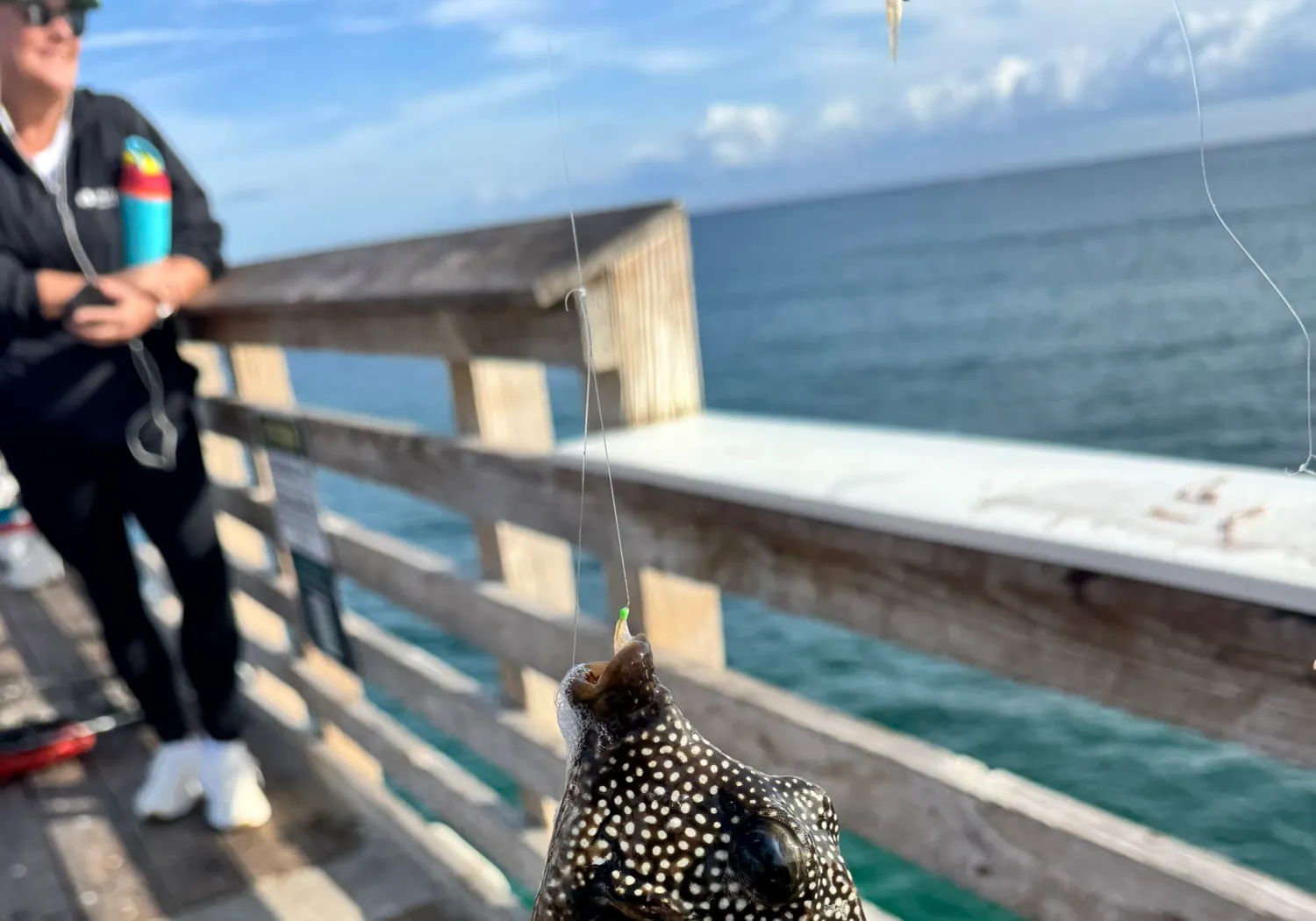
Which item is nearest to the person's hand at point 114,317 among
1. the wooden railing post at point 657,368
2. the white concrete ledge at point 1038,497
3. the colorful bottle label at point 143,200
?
the colorful bottle label at point 143,200

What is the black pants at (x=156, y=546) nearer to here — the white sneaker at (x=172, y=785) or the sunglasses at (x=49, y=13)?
the white sneaker at (x=172, y=785)

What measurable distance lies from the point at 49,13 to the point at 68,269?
A: 56cm

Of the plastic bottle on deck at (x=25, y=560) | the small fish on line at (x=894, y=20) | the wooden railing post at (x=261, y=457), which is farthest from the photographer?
the plastic bottle on deck at (x=25, y=560)

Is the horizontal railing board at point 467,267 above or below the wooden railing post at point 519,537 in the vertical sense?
above

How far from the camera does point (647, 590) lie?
1680 millimetres

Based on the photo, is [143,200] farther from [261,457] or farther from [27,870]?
[27,870]

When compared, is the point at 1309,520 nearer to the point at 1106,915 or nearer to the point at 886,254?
the point at 1106,915

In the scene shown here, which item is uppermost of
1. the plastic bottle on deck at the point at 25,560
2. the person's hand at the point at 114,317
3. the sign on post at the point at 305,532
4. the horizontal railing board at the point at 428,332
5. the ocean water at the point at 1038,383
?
the person's hand at the point at 114,317

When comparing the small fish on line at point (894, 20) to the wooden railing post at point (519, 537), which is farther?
the wooden railing post at point (519, 537)

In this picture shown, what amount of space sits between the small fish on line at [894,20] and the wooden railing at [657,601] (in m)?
0.49

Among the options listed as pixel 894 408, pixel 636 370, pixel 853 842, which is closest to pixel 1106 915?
pixel 636 370

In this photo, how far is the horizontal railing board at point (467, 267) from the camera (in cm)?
160

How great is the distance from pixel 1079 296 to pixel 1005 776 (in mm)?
34635

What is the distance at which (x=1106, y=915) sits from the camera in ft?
3.65
